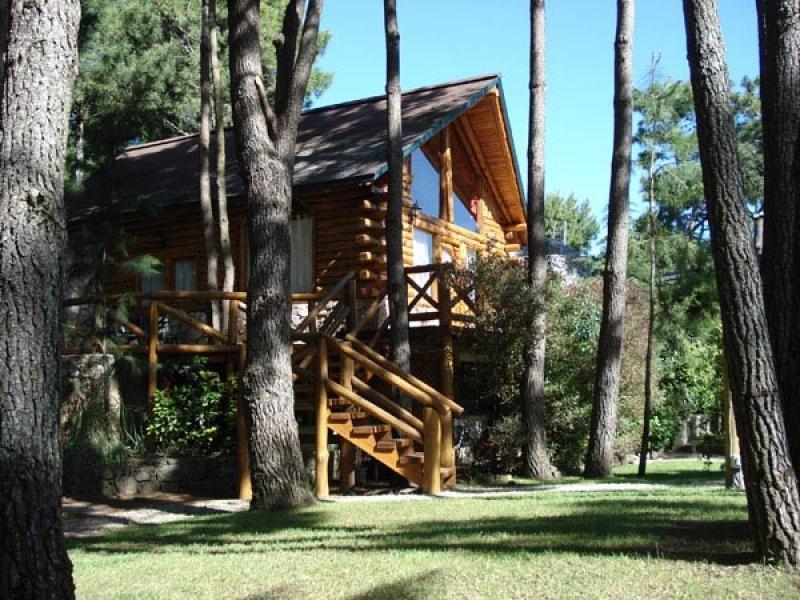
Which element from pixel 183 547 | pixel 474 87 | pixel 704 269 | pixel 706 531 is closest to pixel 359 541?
pixel 183 547

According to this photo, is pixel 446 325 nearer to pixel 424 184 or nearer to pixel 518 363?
pixel 518 363

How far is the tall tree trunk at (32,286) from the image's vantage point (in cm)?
447

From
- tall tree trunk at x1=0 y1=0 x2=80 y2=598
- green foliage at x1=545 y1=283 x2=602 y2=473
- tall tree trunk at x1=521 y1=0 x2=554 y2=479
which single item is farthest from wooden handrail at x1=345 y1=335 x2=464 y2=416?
tall tree trunk at x1=0 y1=0 x2=80 y2=598

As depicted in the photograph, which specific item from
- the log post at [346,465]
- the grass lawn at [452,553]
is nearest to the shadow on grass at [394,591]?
the grass lawn at [452,553]

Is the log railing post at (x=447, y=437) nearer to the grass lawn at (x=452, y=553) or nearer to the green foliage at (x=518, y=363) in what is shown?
the grass lawn at (x=452, y=553)

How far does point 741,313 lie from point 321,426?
22.9 ft

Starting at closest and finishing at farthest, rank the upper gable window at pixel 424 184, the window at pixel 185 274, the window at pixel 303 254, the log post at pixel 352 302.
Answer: the log post at pixel 352 302, the window at pixel 303 254, the upper gable window at pixel 424 184, the window at pixel 185 274

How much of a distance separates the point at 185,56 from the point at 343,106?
974cm

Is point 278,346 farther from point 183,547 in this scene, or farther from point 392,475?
point 392,475

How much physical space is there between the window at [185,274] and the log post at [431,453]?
29.4 ft

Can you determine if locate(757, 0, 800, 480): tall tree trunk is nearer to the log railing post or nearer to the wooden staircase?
the wooden staircase

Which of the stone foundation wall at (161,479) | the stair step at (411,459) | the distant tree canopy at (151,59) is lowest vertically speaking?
the stone foundation wall at (161,479)

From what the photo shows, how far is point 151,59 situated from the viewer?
2672cm

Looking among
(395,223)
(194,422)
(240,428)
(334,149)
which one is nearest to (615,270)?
(395,223)
